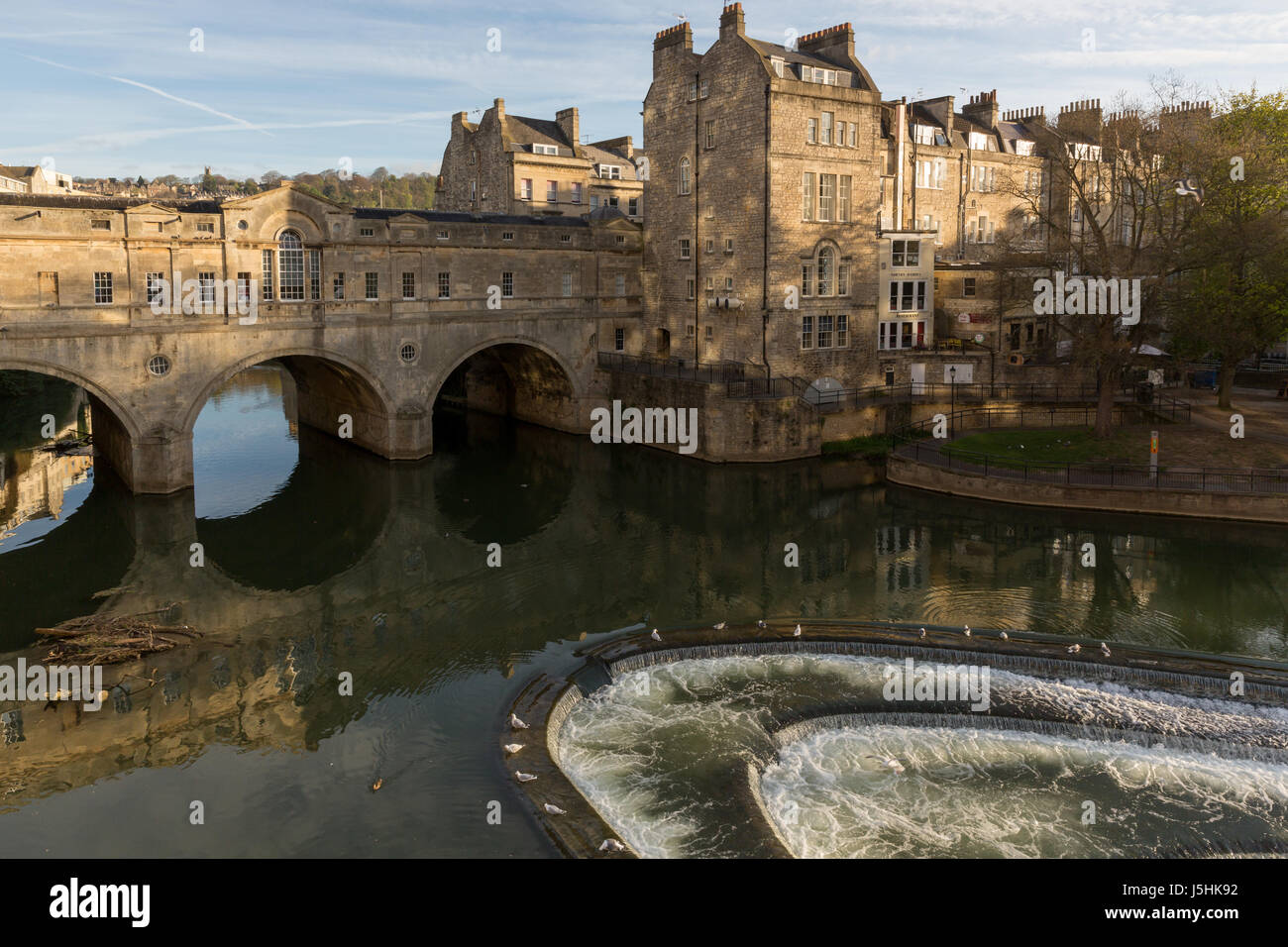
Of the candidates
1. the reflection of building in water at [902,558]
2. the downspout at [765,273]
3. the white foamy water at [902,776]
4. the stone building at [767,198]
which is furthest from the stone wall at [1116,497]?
the white foamy water at [902,776]

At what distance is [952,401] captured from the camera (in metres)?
46.4

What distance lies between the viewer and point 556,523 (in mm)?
37469

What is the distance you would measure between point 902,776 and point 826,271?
111ft

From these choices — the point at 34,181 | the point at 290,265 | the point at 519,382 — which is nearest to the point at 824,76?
the point at 519,382

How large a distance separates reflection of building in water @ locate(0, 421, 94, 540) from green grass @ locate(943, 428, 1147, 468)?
112ft

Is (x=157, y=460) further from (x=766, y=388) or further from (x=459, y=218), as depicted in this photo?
(x=766, y=388)

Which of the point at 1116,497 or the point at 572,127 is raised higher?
the point at 572,127

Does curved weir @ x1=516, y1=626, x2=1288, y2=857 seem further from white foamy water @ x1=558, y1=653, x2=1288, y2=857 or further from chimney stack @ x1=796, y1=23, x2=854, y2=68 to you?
chimney stack @ x1=796, y1=23, x2=854, y2=68

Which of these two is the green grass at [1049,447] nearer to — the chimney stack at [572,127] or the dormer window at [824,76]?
the dormer window at [824,76]

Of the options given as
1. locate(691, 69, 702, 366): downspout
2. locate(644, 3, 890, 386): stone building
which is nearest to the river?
locate(691, 69, 702, 366): downspout

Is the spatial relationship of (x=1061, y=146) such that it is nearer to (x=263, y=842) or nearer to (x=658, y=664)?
(x=658, y=664)

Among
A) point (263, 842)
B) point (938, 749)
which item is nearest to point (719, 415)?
point (938, 749)
